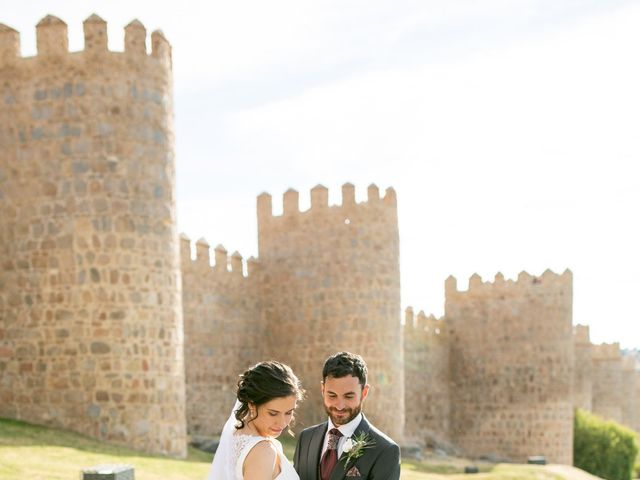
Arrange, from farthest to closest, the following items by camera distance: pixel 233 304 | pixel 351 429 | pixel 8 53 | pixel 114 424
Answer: pixel 233 304 < pixel 8 53 < pixel 114 424 < pixel 351 429

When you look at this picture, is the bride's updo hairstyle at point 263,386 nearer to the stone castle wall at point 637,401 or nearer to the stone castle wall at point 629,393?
the stone castle wall at point 629,393

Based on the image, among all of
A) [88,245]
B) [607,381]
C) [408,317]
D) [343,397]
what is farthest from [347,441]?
[607,381]

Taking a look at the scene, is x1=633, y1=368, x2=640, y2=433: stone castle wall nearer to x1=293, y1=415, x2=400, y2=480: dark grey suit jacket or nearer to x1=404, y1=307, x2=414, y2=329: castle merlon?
x1=404, y1=307, x2=414, y2=329: castle merlon

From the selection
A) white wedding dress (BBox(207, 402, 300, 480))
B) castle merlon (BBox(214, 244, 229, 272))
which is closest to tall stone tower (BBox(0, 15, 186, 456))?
castle merlon (BBox(214, 244, 229, 272))

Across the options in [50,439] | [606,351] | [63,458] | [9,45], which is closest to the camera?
[63,458]

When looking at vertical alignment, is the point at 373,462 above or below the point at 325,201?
below

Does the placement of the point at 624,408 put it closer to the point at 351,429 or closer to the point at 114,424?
the point at 114,424

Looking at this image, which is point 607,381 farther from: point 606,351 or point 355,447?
point 355,447

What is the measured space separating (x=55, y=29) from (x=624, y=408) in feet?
98.1

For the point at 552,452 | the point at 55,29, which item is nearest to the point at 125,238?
the point at 55,29

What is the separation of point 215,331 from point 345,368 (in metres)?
15.0

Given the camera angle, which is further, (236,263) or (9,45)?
(236,263)

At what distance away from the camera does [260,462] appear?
4.12 metres

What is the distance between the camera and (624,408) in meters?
37.8
